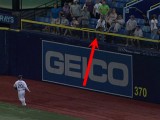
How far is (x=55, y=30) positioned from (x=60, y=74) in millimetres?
1914

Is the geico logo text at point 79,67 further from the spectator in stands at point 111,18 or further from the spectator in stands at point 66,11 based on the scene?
the spectator in stands at point 66,11

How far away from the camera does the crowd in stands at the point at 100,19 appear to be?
2750cm

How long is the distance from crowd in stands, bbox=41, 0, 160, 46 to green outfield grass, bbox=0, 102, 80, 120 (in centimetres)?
470

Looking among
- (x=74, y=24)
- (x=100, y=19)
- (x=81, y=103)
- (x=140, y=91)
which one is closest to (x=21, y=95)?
(x=81, y=103)

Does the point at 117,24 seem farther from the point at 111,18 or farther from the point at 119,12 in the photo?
the point at 119,12

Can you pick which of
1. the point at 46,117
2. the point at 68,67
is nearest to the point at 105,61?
the point at 68,67

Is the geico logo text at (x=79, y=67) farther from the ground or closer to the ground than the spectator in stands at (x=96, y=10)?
closer to the ground

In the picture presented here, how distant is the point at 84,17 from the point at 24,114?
6766 millimetres

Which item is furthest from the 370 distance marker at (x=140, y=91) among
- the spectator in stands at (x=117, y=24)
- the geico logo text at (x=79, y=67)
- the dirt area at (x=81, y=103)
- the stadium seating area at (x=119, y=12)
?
the spectator in stands at (x=117, y=24)

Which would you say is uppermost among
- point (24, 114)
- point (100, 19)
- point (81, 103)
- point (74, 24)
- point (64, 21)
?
point (100, 19)

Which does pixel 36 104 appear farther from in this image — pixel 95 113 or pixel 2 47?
pixel 2 47

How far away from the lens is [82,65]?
28.9m

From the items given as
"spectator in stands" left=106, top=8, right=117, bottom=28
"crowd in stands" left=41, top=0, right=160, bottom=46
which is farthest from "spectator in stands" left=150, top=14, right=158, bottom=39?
"spectator in stands" left=106, top=8, right=117, bottom=28

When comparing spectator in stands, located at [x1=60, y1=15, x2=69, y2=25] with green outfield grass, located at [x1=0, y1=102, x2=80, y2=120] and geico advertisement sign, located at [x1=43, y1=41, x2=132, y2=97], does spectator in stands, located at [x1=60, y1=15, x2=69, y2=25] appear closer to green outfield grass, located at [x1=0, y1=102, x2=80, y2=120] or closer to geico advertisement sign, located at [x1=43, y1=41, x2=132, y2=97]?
geico advertisement sign, located at [x1=43, y1=41, x2=132, y2=97]
